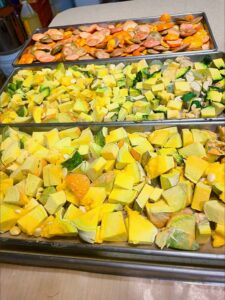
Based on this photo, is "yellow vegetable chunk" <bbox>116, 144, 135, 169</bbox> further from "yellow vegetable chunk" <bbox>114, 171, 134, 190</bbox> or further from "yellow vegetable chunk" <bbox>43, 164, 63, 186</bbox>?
"yellow vegetable chunk" <bbox>43, 164, 63, 186</bbox>

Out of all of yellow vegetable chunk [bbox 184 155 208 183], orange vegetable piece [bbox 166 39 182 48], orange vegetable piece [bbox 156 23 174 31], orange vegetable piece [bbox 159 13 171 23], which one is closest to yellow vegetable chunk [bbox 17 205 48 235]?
yellow vegetable chunk [bbox 184 155 208 183]

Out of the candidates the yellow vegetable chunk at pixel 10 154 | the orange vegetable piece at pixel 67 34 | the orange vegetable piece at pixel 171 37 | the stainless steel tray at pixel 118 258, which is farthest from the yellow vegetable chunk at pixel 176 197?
the orange vegetable piece at pixel 67 34

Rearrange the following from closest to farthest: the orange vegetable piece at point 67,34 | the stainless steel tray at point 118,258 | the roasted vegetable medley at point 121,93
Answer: the stainless steel tray at point 118,258 → the roasted vegetable medley at point 121,93 → the orange vegetable piece at point 67,34

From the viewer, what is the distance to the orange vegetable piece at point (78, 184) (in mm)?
774

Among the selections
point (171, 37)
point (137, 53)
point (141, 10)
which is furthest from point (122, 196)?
point (141, 10)

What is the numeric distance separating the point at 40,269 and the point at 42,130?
52 cm

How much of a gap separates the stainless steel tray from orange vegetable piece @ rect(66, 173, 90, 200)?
0.43ft

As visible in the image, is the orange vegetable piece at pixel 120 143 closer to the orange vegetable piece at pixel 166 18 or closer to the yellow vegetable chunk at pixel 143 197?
the yellow vegetable chunk at pixel 143 197

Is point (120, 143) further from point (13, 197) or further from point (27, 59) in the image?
point (27, 59)

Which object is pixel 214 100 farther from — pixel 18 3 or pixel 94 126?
pixel 18 3

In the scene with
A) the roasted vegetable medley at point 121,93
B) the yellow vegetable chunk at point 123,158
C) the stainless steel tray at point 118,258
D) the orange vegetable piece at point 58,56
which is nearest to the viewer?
the stainless steel tray at point 118,258

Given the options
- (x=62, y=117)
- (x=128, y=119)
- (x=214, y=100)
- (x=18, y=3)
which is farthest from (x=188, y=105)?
(x=18, y=3)

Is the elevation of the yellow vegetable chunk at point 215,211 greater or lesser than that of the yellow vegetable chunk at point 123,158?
lesser

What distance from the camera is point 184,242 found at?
2.10 ft
